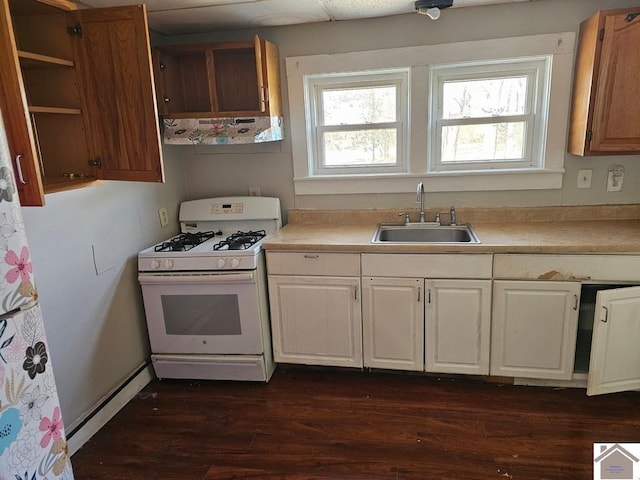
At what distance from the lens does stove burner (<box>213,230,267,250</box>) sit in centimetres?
256

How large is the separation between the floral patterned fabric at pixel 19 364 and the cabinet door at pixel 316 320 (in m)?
1.42

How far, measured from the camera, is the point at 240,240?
8.84 ft

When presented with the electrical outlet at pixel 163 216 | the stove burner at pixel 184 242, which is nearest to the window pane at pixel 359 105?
the stove burner at pixel 184 242

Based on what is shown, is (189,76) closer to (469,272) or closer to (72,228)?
(72,228)

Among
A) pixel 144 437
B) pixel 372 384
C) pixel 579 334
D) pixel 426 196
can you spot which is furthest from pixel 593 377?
Result: pixel 144 437

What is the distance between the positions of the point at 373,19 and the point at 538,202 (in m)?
1.55

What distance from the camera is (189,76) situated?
A: 2869 mm

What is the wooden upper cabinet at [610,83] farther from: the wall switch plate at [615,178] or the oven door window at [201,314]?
the oven door window at [201,314]

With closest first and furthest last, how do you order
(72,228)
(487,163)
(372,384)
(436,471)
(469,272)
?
(436,471) < (72,228) < (469,272) < (372,384) < (487,163)

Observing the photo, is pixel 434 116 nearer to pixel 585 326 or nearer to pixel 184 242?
pixel 585 326

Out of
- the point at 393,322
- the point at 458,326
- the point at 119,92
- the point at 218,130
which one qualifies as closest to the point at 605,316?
the point at 458,326

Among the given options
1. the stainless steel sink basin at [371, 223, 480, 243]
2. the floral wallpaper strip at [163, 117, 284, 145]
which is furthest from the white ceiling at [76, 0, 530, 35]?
the stainless steel sink basin at [371, 223, 480, 243]

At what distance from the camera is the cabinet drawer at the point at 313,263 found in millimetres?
2479

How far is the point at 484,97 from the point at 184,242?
2.12m
